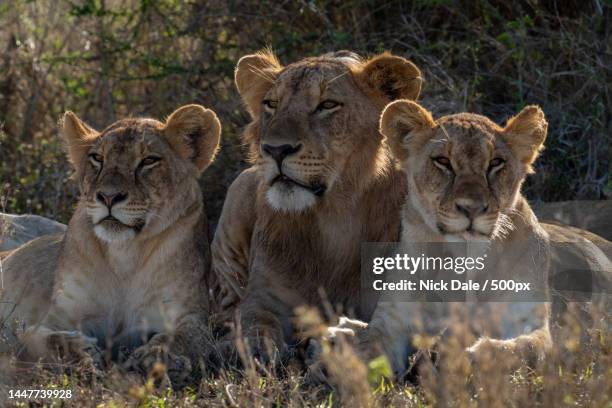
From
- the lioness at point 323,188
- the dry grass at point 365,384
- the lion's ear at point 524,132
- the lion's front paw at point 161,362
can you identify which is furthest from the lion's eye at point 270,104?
the lion's front paw at point 161,362

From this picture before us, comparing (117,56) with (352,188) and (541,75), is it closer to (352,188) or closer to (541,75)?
(541,75)

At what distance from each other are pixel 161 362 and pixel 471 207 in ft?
4.64

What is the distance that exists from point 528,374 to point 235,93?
468 centimetres

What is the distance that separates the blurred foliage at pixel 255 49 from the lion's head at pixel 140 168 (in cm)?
197

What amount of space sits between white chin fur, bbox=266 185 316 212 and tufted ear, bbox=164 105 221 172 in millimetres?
444

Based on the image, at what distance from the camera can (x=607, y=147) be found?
24.9 feet

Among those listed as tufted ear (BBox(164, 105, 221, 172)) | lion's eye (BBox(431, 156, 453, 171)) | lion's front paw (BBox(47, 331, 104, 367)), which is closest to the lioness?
tufted ear (BBox(164, 105, 221, 172))

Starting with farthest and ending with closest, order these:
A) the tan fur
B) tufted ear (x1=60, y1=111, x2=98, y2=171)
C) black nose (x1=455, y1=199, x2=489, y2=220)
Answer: the tan fur → tufted ear (x1=60, y1=111, x2=98, y2=171) → black nose (x1=455, y1=199, x2=489, y2=220)

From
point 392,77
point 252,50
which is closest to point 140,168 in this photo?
point 392,77

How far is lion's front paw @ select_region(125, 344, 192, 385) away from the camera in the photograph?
4.82 metres

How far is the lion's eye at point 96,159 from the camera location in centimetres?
532

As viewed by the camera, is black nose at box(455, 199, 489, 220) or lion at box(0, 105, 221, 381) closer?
black nose at box(455, 199, 489, 220)

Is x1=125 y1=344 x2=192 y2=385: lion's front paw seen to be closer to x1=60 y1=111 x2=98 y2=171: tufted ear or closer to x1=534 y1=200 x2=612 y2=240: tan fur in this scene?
x1=60 y1=111 x2=98 y2=171: tufted ear

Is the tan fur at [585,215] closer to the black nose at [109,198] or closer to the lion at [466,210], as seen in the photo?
the lion at [466,210]
